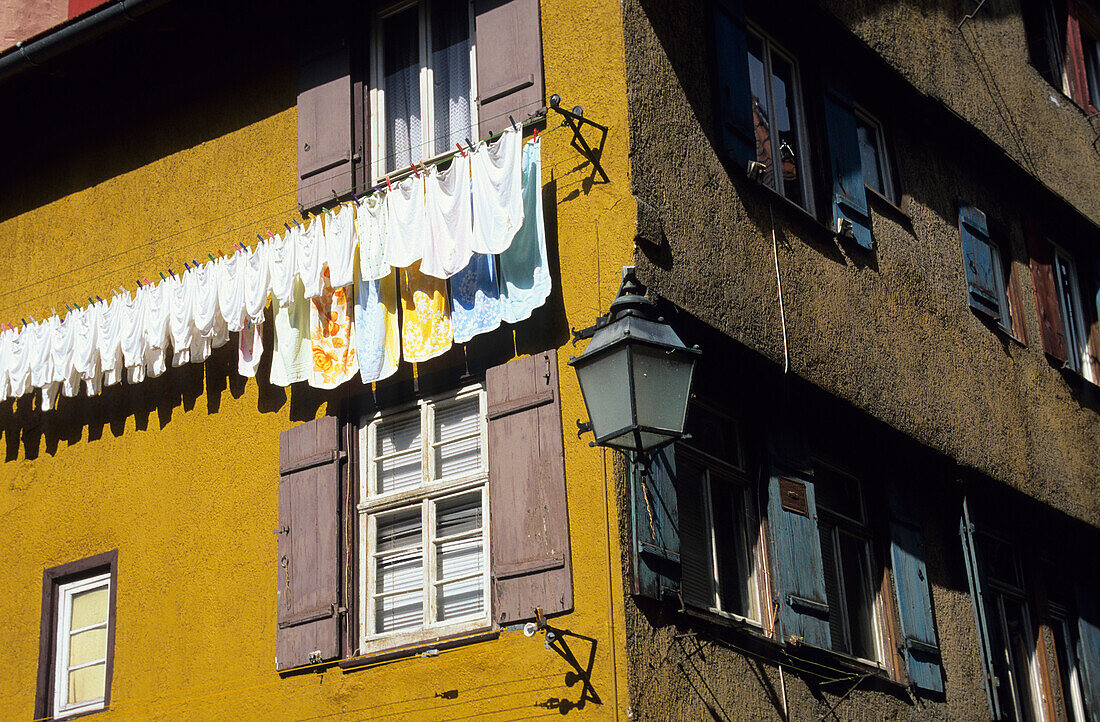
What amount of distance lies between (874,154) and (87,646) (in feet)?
23.2

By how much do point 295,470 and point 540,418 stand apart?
1828 millimetres

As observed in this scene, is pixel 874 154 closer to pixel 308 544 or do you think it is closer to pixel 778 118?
pixel 778 118

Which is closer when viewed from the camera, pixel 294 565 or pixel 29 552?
pixel 294 565

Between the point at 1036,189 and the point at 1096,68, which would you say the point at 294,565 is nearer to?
the point at 1036,189

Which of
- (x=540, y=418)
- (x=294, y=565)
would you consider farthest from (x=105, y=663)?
(x=540, y=418)

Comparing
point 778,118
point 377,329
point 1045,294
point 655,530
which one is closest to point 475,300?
point 377,329

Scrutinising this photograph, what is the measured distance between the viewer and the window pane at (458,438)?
8883mm

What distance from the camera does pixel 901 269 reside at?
1163 centimetres

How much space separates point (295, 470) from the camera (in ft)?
30.6

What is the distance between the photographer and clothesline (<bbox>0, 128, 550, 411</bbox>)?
28.4ft

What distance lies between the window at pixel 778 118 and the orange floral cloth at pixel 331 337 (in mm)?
3012

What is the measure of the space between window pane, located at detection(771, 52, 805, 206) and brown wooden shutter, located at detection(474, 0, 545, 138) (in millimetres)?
2192

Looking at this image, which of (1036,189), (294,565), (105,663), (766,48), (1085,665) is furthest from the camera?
(1036,189)

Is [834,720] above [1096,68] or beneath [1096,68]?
beneath
